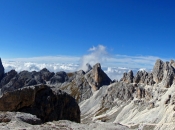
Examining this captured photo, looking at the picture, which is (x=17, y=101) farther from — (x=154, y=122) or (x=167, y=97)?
(x=167, y=97)

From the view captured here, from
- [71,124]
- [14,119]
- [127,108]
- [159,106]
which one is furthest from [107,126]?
[127,108]

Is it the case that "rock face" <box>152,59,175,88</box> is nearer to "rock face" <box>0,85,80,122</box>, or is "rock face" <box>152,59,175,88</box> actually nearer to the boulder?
"rock face" <box>0,85,80,122</box>

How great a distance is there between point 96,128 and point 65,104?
126 feet

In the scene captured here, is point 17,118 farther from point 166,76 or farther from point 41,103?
point 166,76

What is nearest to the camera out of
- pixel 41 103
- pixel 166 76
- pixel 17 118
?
pixel 17 118

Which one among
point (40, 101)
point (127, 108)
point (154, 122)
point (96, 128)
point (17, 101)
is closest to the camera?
point (96, 128)

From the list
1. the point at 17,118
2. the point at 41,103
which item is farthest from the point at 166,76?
the point at 17,118

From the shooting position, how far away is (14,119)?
37125 mm

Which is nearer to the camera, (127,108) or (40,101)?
(40,101)

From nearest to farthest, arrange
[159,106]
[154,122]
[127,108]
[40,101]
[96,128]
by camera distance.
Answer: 1. [96,128]
2. [40,101]
3. [154,122]
4. [159,106]
5. [127,108]

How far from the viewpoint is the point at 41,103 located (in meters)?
64.2

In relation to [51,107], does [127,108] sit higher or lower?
lower

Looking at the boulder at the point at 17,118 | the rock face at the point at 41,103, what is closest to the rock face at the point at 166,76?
the rock face at the point at 41,103

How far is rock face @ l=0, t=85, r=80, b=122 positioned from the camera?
191 feet
